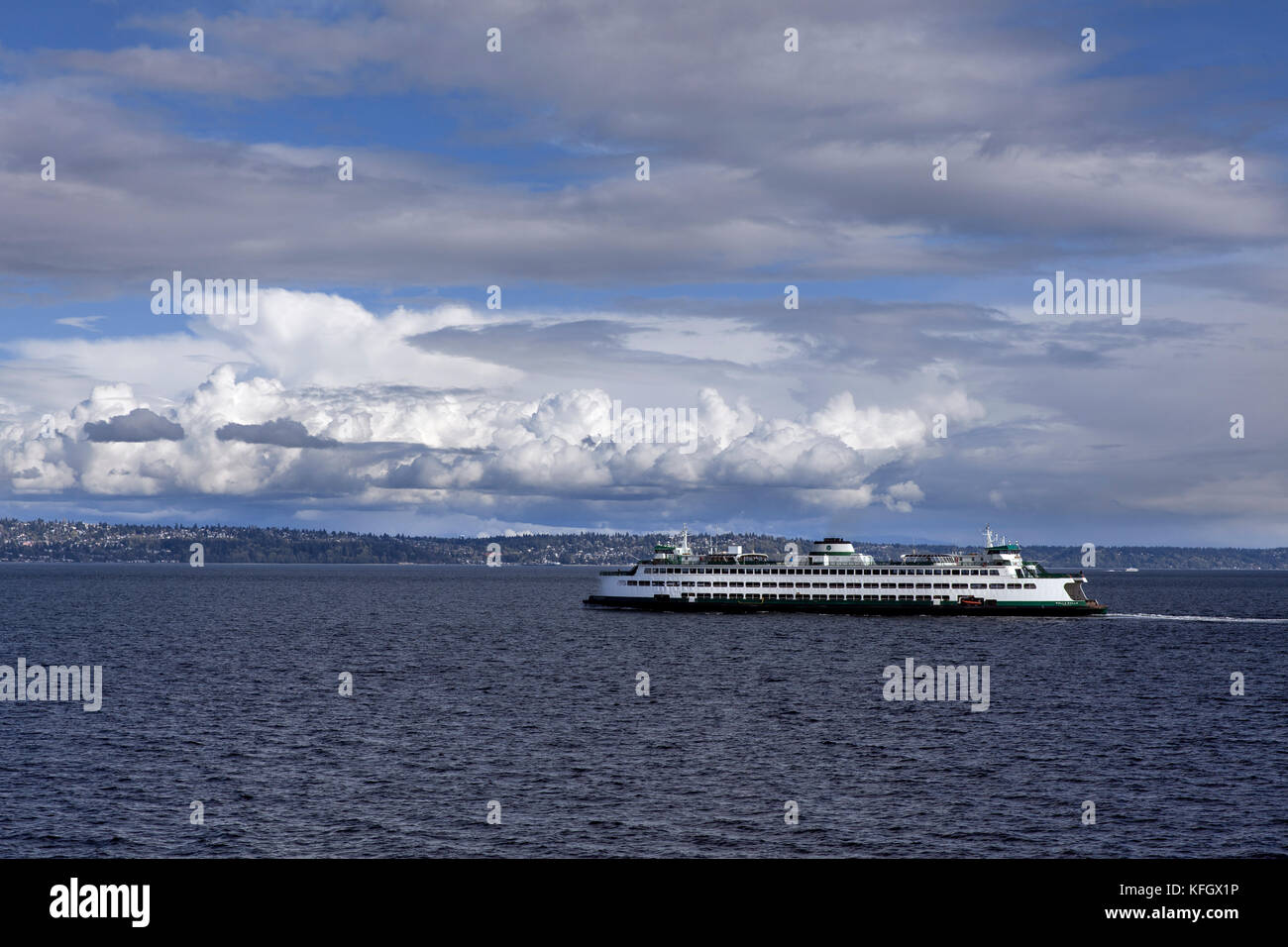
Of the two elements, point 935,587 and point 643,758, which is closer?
point 643,758

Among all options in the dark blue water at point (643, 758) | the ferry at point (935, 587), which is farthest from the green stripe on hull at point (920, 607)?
the dark blue water at point (643, 758)

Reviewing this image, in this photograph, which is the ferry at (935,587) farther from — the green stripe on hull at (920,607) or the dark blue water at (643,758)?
the dark blue water at (643,758)

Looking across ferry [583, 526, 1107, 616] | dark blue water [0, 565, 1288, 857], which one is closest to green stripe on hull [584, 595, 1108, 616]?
ferry [583, 526, 1107, 616]

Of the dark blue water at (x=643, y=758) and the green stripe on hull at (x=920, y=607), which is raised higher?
the dark blue water at (x=643, y=758)

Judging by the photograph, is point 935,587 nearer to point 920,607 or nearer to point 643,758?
point 920,607

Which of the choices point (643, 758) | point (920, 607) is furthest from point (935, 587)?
point (643, 758)

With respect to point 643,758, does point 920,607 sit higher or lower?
lower

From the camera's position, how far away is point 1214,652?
135 metres

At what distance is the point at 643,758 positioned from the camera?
219ft

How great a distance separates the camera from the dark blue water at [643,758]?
49.0 m

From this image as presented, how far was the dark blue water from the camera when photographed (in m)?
49.0

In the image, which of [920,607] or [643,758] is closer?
[643,758]
